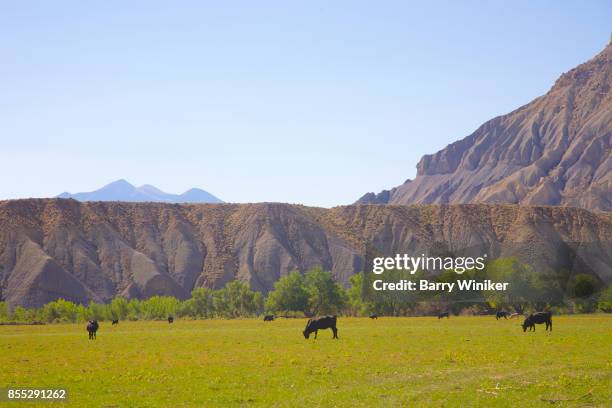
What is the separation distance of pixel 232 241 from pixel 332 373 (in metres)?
152

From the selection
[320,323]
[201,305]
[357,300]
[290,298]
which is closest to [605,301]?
[357,300]

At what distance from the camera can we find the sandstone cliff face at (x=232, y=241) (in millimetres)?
149375

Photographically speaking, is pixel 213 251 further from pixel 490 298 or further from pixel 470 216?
pixel 490 298

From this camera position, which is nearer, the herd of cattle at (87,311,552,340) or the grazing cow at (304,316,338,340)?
the herd of cattle at (87,311,552,340)

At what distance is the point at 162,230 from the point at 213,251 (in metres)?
15.2

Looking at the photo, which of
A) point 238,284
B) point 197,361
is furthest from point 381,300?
point 197,361

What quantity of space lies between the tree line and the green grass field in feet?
207

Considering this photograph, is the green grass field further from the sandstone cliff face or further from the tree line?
the sandstone cliff face

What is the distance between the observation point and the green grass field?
2169cm

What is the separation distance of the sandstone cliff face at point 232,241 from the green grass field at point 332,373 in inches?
4071

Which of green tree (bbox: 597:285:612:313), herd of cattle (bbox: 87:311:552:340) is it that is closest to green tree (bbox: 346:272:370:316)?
green tree (bbox: 597:285:612:313)

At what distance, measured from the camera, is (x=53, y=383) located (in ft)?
85.3

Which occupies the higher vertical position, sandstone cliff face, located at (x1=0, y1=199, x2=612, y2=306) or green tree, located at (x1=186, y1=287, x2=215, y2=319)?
sandstone cliff face, located at (x1=0, y1=199, x2=612, y2=306)

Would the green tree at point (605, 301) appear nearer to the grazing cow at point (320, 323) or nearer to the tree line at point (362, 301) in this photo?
the tree line at point (362, 301)
